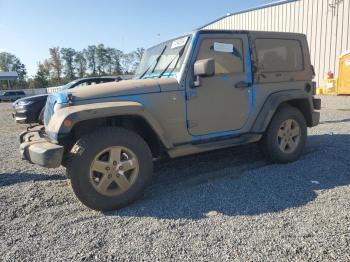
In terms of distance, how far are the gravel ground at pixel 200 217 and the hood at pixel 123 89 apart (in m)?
1.32

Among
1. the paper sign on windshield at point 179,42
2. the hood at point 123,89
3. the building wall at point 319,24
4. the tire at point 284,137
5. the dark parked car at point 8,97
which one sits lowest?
the dark parked car at point 8,97

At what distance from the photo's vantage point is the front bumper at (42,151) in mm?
3406

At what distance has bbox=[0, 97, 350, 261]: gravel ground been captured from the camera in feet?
9.05

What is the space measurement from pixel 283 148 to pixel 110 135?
2900 mm

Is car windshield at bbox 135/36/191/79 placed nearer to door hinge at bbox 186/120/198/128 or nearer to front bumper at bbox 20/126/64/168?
door hinge at bbox 186/120/198/128

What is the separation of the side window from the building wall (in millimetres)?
14618

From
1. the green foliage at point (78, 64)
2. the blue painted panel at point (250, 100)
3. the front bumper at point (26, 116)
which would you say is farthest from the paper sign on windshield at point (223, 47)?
the green foliage at point (78, 64)

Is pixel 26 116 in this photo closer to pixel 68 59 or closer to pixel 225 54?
pixel 225 54

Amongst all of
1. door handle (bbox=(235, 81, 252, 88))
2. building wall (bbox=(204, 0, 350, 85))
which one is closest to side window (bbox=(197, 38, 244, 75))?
door handle (bbox=(235, 81, 252, 88))

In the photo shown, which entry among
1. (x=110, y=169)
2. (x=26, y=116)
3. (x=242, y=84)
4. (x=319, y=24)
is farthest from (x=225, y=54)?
(x=319, y=24)

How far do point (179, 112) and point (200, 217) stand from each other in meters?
1.39

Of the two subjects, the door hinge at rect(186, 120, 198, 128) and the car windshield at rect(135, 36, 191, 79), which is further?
the car windshield at rect(135, 36, 191, 79)

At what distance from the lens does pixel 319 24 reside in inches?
694

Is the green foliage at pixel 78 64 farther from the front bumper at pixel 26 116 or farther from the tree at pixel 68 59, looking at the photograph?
the front bumper at pixel 26 116
